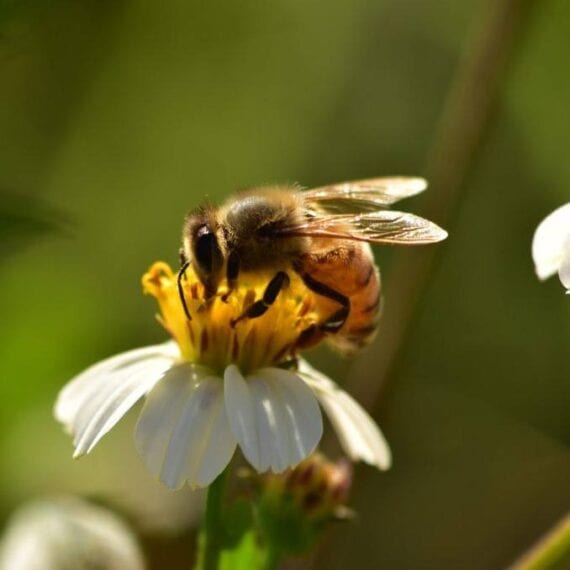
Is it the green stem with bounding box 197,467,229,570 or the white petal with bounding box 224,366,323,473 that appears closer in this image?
the white petal with bounding box 224,366,323,473

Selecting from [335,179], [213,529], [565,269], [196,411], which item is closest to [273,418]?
[196,411]

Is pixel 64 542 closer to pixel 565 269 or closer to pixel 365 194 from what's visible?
pixel 365 194

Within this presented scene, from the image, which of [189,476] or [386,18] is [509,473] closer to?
[386,18]

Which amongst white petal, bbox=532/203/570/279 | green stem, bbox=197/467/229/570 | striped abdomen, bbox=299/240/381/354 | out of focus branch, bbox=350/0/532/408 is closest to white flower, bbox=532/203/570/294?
white petal, bbox=532/203/570/279

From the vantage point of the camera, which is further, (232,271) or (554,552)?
(232,271)

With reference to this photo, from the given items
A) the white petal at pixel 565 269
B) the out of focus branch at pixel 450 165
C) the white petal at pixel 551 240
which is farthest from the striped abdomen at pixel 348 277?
the out of focus branch at pixel 450 165

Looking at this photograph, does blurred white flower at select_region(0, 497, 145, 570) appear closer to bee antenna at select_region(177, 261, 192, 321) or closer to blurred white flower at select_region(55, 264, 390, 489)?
blurred white flower at select_region(55, 264, 390, 489)
